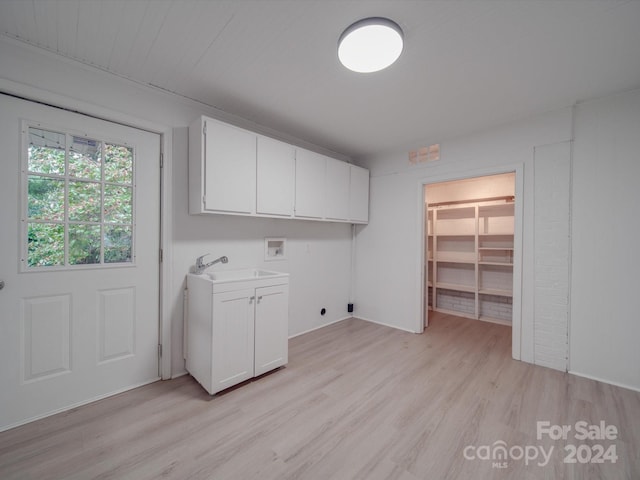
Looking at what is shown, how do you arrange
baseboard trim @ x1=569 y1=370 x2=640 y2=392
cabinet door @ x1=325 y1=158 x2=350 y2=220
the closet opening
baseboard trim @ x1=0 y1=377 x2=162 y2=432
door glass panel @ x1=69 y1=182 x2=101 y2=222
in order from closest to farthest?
baseboard trim @ x1=0 y1=377 x2=162 y2=432
door glass panel @ x1=69 y1=182 x2=101 y2=222
baseboard trim @ x1=569 y1=370 x2=640 y2=392
cabinet door @ x1=325 y1=158 x2=350 y2=220
the closet opening

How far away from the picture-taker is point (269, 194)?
2734mm

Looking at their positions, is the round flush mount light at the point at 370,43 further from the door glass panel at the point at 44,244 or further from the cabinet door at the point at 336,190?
the door glass panel at the point at 44,244

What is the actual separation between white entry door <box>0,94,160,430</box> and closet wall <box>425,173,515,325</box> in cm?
346

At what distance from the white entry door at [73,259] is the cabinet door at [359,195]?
7.79 feet

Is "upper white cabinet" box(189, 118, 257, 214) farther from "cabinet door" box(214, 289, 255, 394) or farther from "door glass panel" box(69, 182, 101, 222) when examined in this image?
"cabinet door" box(214, 289, 255, 394)

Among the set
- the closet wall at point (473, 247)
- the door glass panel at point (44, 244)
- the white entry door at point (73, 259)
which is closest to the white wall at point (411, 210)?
the closet wall at point (473, 247)

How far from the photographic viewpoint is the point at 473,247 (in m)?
4.48

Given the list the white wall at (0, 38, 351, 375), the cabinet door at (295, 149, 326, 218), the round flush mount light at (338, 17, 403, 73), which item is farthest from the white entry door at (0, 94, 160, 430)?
the round flush mount light at (338, 17, 403, 73)

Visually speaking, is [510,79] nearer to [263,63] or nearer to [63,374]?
[263,63]

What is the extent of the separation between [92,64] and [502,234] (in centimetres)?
506

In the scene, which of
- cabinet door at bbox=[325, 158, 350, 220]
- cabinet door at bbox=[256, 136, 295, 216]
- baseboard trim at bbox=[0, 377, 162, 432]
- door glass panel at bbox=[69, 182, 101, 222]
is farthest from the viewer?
cabinet door at bbox=[325, 158, 350, 220]

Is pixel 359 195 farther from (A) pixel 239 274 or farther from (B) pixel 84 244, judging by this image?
(B) pixel 84 244

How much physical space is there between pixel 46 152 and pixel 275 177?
5.62 feet

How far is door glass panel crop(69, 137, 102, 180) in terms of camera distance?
1.94 meters
